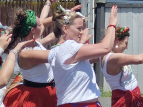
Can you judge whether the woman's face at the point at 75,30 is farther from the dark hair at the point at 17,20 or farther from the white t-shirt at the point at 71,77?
the dark hair at the point at 17,20

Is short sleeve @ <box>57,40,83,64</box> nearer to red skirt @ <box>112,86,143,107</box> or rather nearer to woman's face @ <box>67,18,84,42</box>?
woman's face @ <box>67,18,84,42</box>

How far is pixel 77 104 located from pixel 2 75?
725 mm

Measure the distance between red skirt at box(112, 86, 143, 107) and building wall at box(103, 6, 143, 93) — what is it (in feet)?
11.4

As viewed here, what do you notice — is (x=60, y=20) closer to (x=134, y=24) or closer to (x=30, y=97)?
(x=30, y=97)

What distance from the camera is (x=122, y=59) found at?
10.5 ft

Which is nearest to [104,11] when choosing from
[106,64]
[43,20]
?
[43,20]

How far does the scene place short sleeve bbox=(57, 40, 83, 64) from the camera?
8.99ft

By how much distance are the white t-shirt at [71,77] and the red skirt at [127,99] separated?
2.67 feet

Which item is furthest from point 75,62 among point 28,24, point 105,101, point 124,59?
point 105,101

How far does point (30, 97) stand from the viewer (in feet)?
11.0

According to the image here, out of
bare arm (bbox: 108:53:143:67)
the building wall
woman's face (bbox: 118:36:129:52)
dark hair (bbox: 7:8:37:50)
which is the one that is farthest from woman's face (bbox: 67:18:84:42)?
the building wall

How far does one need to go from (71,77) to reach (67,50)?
253 millimetres

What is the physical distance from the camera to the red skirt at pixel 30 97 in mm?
3355

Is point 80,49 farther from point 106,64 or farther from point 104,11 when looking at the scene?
point 104,11
